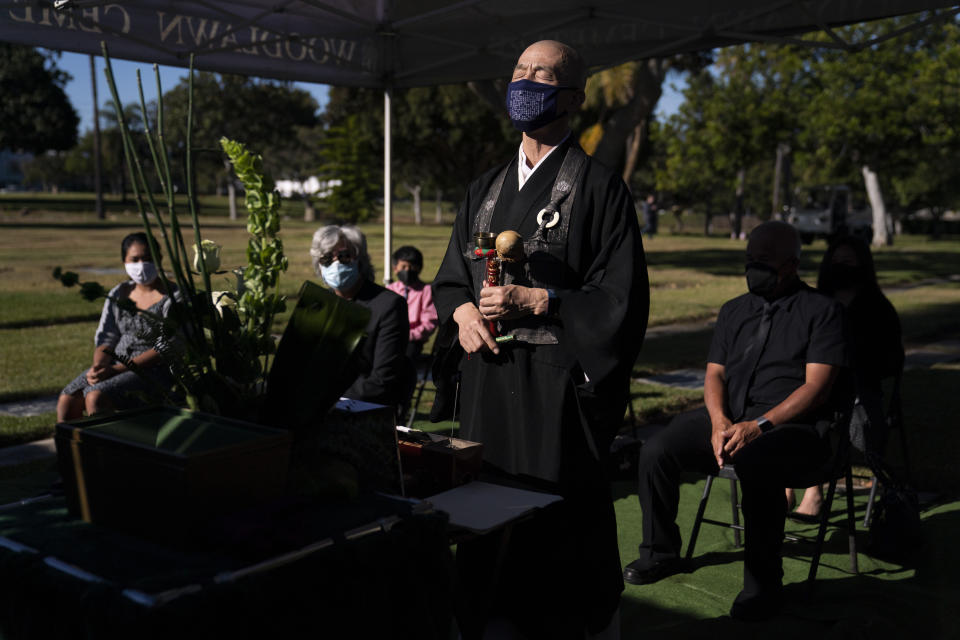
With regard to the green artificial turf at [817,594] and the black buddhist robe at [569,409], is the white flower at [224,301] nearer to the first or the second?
the black buddhist robe at [569,409]

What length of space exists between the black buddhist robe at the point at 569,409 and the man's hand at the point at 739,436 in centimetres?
136

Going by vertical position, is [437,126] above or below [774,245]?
above

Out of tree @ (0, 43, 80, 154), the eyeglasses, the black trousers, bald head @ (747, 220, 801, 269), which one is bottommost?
the black trousers

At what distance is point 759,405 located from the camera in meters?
4.15

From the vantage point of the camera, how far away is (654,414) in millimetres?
7355

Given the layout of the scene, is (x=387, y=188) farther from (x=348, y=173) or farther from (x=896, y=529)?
(x=348, y=173)

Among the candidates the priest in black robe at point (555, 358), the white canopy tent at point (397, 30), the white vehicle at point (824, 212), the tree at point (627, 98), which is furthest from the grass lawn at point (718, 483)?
the white vehicle at point (824, 212)

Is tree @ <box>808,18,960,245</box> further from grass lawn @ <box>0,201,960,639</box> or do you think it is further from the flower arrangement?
the flower arrangement

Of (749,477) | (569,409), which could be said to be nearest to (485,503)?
(569,409)

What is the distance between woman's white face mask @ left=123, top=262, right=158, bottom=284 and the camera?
5374mm

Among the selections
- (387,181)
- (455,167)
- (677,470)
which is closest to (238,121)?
(455,167)

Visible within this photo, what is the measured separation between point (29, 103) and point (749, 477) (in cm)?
5516

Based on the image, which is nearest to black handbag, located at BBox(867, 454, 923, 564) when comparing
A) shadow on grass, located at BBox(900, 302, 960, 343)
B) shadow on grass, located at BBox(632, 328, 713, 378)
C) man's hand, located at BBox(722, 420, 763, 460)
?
man's hand, located at BBox(722, 420, 763, 460)

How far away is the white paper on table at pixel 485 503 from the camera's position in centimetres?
214
